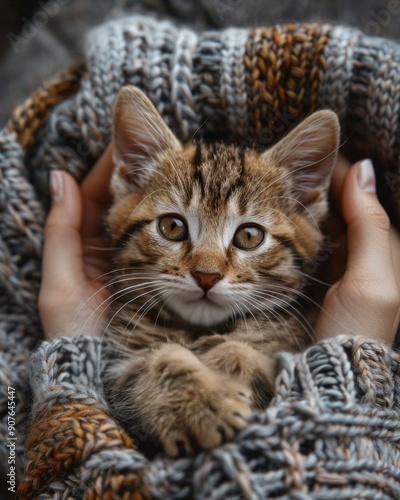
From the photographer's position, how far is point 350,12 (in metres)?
1.39

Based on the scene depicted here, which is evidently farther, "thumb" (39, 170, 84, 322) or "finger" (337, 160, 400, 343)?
"thumb" (39, 170, 84, 322)

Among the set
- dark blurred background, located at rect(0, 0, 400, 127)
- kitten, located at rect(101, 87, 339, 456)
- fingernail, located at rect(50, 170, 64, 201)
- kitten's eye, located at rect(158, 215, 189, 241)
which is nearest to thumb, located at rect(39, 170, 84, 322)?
fingernail, located at rect(50, 170, 64, 201)

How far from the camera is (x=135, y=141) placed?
3.48ft

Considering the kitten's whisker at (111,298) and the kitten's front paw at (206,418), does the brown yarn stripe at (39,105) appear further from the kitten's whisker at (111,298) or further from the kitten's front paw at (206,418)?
the kitten's front paw at (206,418)

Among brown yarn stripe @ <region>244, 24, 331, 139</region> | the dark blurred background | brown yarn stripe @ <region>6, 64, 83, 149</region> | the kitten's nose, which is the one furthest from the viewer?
the dark blurred background

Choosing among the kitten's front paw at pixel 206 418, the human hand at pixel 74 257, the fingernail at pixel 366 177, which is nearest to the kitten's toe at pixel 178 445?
the kitten's front paw at pixel 206 418

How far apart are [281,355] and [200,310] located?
0.59 ft

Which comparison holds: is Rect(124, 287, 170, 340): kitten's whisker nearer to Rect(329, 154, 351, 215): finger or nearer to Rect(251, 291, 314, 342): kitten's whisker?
Rect(251, 291, 314, 342): kitten's whisker

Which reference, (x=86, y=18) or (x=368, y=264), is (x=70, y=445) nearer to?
(x=368, y=264)

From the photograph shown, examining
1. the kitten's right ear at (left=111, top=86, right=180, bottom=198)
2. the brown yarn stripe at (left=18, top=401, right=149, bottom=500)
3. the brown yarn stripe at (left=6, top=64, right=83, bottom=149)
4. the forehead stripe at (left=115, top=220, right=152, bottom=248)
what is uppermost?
the brown yarn stripe at (left=6, top=64, right=83, bottom=149)

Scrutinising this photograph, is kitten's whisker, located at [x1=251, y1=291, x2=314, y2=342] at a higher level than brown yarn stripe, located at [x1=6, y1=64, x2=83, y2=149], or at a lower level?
lower

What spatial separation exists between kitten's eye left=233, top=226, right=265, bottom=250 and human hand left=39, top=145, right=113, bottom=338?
315 millimetres

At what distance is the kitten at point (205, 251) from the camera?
86 centimetres

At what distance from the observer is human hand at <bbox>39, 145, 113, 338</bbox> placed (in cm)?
106
